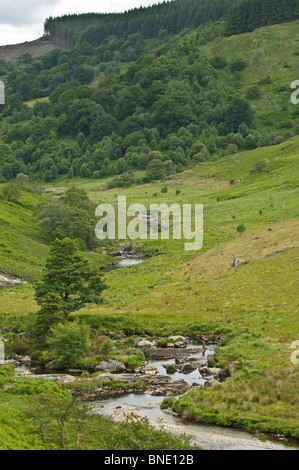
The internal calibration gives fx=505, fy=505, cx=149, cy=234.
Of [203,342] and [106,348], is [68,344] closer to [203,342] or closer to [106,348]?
[106,348]

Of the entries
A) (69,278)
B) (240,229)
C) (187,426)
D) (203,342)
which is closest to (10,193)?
(240,229)

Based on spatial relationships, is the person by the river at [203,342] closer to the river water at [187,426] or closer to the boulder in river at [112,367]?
the river water at [187,426]

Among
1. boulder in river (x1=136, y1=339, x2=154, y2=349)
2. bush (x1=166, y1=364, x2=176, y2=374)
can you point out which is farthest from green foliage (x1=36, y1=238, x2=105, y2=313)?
bush (x1=166, y1=364, x2=176, y2=374)

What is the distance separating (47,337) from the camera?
45.2 meters

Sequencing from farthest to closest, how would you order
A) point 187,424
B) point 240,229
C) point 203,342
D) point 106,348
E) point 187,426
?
point 240,229 → point 203,342 → point 106,348 → point 187,424 → point 187,426

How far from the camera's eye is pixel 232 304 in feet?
179

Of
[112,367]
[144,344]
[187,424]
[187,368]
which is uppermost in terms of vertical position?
[144,344]

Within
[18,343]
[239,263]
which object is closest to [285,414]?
[18,343]

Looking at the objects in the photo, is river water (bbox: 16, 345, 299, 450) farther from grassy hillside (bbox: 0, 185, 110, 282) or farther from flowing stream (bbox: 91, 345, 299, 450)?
grassy hillside (bbox: 0, 185, 110, 282)

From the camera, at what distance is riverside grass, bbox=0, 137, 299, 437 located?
110 feet

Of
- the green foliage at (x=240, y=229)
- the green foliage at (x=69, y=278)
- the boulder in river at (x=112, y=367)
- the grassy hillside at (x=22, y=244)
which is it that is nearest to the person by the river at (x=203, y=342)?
the boulder in river at (x=112, y=367)

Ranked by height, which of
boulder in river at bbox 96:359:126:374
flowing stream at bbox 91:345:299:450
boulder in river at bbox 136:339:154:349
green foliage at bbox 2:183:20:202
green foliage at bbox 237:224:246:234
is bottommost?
flowing stream at bbox 91:345:299:450

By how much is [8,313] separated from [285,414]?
34.7m
